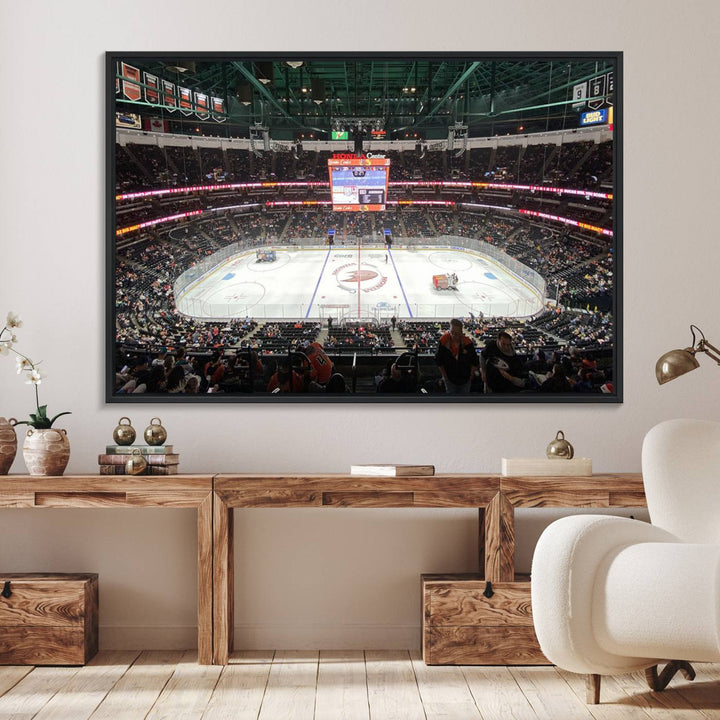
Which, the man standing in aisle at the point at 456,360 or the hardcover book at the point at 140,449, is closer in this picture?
the hardcover book at the point at 140,449

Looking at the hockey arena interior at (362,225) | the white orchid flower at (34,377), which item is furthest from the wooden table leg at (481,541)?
the white orchid flower at (34,377)

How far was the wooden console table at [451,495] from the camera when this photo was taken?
3.22 m

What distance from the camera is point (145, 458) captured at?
10.9 ft

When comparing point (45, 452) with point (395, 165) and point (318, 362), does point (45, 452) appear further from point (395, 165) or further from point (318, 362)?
point (395, 165)

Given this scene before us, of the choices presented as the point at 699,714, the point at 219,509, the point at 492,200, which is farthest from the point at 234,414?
the point at 699,714

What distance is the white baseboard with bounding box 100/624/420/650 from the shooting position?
3.54 metres

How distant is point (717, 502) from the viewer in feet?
9.45

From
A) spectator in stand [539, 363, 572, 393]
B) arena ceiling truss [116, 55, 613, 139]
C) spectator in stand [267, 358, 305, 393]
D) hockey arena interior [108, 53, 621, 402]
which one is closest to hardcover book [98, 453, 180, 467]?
hockey arena interior [108, 53, 621, 402]

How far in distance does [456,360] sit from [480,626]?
41.9 inches

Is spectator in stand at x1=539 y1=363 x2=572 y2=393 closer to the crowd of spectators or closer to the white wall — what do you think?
the white wall

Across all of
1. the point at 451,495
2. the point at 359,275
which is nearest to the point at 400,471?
the point at 451,495

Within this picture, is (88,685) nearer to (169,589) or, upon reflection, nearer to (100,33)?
(169,589)

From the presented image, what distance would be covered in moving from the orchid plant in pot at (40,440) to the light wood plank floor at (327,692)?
725 millimetres

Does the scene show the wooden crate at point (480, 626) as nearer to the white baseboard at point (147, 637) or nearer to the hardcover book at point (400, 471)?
the hardcover book at point (400, 471)
